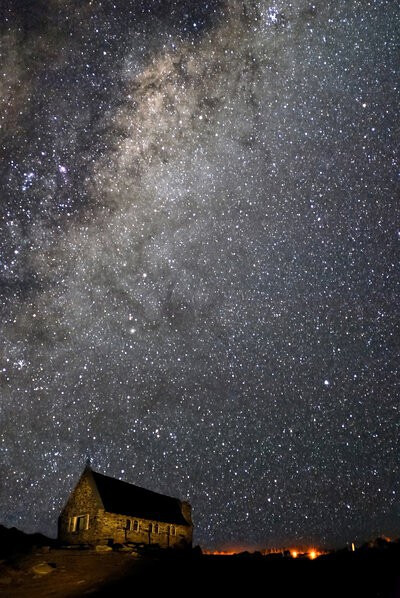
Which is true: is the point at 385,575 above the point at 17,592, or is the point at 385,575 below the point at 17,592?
above

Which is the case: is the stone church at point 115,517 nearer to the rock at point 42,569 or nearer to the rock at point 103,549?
the rock at point 103,549

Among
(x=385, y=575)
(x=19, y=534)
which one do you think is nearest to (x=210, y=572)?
(x=385, y=575)

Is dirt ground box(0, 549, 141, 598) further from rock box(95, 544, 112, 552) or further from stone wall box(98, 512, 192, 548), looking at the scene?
stone wall box(98, 512, 192, 548)

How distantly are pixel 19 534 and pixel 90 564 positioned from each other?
1412 centimetres

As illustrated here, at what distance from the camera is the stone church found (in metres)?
29.0

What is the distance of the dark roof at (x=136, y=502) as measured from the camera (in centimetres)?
3059

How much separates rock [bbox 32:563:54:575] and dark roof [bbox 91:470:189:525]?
11.5 metres

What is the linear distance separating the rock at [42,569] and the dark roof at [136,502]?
453 inches

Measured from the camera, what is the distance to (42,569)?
1770 cm

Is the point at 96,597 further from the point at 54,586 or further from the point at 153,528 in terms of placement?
the point at 153,528

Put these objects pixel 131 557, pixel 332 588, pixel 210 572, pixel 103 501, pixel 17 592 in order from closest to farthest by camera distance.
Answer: pixel 332 588 → pixel 17 592 → pixel 210 572 → pixel 131 557 → pixel 103 501

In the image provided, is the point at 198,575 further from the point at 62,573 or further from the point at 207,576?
the point at 62,573

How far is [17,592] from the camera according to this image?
15.2 m

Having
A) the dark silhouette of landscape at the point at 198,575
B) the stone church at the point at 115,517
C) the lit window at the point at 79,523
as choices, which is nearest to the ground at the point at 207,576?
the dark silhouette of landscape at the point at 198,575
